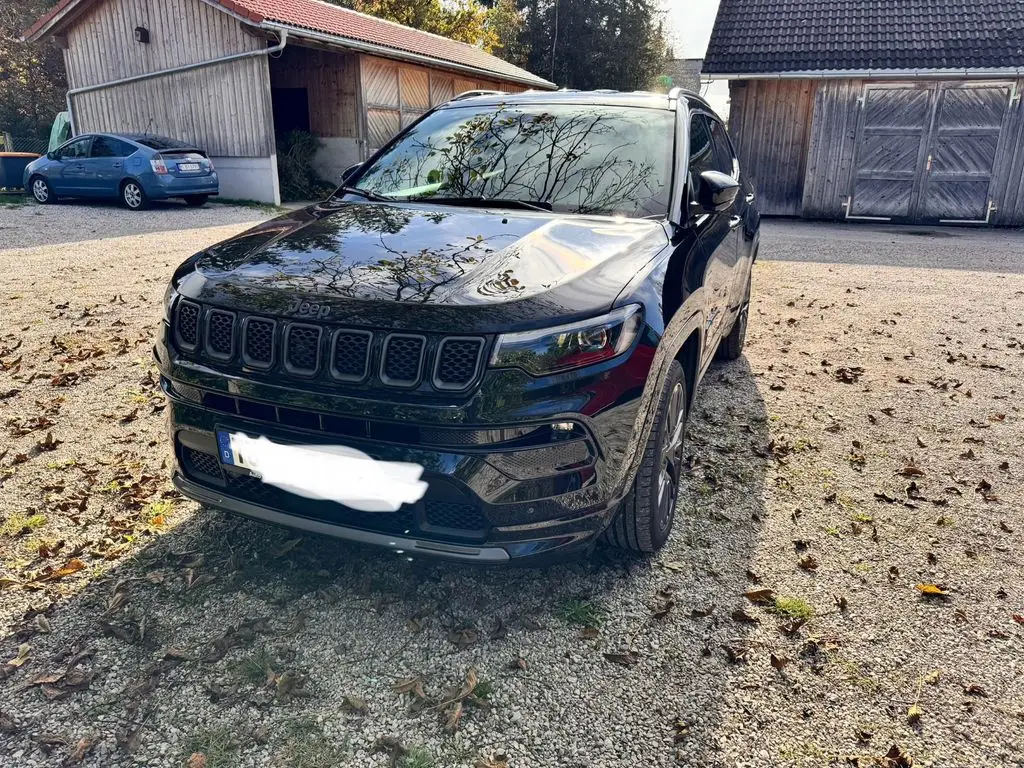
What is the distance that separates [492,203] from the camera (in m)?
3.42

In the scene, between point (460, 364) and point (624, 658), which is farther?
Answer: point (624, 658)

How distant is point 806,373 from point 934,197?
1218 centimetres

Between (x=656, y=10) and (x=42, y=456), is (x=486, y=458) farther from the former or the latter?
(x=656, y=10)

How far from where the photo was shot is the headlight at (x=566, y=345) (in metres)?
2.28

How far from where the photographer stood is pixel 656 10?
4003 centimetres

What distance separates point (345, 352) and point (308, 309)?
20 cm

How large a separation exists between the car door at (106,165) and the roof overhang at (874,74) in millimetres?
12054

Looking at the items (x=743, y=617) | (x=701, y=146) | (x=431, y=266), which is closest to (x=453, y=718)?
(x=743, y=617)

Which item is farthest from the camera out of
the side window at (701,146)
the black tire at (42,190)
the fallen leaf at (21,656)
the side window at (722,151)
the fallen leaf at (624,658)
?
the black tire at (42,190)

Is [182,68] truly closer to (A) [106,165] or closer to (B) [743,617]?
(A) [106,165]

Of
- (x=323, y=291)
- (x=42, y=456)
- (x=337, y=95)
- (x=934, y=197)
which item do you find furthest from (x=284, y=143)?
(x=323, y=291)

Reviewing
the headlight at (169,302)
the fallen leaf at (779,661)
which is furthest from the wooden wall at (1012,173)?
the headlight at (169,302)

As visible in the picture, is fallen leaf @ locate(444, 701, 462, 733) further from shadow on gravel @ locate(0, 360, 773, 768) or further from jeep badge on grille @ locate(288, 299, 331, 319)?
jeep badge on grille @ locate(288, 299, 331, 319)

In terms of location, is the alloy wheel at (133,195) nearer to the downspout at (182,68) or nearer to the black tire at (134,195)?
the black tire at (134,195)
